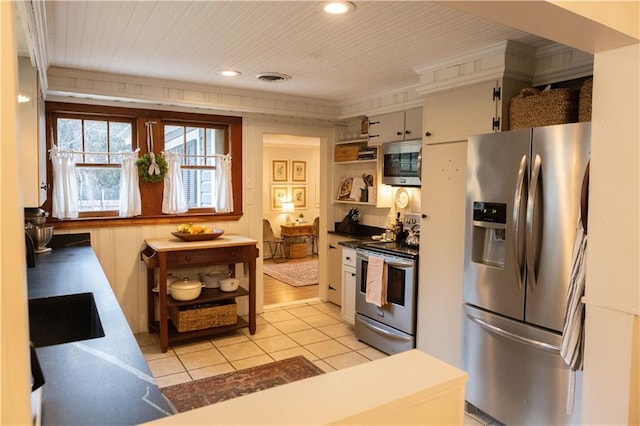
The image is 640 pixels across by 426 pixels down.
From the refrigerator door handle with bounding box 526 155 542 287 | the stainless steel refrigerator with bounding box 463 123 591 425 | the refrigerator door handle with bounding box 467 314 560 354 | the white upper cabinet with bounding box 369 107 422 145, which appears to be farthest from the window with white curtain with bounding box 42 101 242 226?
the refrigerator door handle with bounding box 526 155 542 287

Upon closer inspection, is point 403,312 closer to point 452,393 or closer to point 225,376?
point 225,376

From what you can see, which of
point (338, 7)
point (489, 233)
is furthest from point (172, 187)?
point (489, 233)

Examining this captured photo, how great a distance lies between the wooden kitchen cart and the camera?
3.70m

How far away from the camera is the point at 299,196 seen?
867cm

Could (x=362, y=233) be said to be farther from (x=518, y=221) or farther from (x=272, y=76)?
(x=518, y=221)

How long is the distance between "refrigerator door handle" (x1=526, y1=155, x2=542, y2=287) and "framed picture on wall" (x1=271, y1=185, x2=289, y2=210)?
6.29m

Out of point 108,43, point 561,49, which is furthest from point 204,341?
point 561,49

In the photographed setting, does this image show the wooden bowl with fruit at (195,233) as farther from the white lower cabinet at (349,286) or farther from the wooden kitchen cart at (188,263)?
the white lower cabinet at (349,286)

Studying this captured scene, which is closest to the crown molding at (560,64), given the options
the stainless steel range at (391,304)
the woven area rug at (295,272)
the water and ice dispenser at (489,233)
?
the water and ice dispenser at (489,233)

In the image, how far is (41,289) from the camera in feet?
7.26

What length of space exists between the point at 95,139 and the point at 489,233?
3459mm

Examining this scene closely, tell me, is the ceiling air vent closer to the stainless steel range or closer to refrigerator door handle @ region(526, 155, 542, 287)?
the stainless steel range

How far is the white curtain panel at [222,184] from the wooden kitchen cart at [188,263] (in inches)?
14.1

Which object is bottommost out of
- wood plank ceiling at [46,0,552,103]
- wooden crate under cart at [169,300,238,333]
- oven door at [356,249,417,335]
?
wooden crate under cart at [169,300,238,333]
